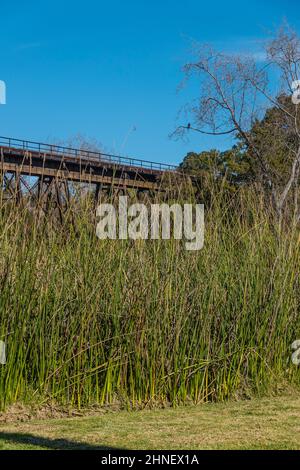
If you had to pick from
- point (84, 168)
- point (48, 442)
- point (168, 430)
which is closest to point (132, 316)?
point (168, 430)

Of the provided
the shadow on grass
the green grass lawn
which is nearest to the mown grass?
the green grass lawn

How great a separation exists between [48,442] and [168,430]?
28.5 inches

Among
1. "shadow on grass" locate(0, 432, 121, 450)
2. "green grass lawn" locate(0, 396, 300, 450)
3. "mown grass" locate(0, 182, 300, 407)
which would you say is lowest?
"shadow on grass" locate(0, 432, 121, 450)

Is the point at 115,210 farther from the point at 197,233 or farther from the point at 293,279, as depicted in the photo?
the point at 293,279

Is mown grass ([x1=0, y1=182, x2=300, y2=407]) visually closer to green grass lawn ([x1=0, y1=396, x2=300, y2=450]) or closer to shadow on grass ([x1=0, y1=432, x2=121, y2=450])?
green grass lawn ([x1=0, y1=396, x2=300, y2=450])

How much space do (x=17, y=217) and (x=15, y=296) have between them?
0.56m

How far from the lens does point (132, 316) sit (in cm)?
557

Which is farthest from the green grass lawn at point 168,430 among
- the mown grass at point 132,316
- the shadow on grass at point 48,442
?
the mown grass at point 132,316

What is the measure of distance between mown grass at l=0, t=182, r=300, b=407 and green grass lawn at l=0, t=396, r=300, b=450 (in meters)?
0.30

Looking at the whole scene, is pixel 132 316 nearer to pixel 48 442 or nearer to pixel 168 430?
pixel 168 430

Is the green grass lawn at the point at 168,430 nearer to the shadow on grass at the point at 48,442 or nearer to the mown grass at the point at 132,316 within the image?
the shadow on grass at the point at 48,442

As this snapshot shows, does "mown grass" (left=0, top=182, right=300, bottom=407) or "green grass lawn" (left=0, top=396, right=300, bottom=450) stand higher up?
"mown grass" (left=0, top=182, right=300, bottom=407)

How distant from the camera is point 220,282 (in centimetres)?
605

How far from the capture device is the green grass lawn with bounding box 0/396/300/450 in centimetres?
435
